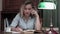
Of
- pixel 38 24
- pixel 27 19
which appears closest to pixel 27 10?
pixel 27 19

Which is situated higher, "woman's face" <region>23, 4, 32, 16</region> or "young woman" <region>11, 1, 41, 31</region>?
"woman's face" <region>23, 4, 32, 16</region>

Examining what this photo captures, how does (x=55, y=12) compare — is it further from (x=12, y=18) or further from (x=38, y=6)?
(x=12, y=18)

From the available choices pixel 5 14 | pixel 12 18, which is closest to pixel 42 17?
pixel 12 18

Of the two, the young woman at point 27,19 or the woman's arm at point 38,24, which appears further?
the young woman at point 27,19

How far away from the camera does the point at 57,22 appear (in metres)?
1.92

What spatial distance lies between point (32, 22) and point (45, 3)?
27 centimetres

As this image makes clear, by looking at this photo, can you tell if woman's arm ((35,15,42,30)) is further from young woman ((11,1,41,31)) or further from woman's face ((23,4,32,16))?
woman's face ((23,4,32,16))

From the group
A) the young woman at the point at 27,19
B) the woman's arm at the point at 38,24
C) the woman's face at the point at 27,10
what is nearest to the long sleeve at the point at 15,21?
the young woman at the point at 27,19

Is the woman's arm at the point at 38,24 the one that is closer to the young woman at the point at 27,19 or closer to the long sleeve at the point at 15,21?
the young woman at the point at 27,19

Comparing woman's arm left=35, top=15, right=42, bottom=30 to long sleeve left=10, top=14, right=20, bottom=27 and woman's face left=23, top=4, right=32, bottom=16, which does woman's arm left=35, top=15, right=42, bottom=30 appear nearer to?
woman's face left=23, top=4, right=32, bottom=16

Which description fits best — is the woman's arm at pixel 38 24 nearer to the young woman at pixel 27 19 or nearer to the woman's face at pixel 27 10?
the young woman at pixel 27 19

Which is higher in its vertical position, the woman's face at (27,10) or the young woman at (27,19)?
the woman's face at (27,10)

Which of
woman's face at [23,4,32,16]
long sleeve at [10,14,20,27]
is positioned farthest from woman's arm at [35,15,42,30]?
long sleeve at [10,14,20,27]

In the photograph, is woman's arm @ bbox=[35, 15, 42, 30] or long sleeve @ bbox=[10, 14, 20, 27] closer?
woman's arm @ bbox=[35, 15, 42, 30]
